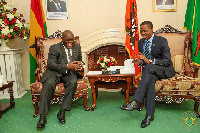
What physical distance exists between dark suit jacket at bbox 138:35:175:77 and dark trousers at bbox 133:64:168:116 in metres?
0.12

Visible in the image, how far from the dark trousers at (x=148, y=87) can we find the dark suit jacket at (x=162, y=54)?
4.8 inches

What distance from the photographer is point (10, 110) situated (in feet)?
11.9

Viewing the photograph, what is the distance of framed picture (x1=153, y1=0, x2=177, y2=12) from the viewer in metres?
4.54

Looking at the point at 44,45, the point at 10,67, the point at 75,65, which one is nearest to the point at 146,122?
the point at 75,65

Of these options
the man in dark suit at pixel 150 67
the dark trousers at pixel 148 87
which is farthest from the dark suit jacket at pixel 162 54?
the dark trousers at pixel 148 87

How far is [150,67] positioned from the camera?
121 inches

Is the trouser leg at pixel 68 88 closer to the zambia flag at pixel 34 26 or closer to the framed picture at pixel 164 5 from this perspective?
the zambia flag at pixel 34 26

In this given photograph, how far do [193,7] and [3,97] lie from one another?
428 centimetres

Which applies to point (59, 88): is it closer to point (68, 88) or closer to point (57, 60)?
point (68, 88)

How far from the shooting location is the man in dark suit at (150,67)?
292cm

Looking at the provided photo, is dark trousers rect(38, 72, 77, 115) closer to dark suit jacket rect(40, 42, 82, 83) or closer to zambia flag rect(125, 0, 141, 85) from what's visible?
dark suit jacket rect(40, 42, 82, 83)

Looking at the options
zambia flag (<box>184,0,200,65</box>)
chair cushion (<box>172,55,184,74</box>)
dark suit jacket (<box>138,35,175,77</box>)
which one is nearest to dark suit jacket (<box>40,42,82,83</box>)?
dark suit jacket (<box>138,35,175,77</box>)

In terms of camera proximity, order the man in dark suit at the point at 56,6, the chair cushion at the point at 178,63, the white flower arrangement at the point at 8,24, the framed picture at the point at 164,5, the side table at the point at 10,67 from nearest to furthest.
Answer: the chair cushion at the point at 178,63 < the white flower arrangement at the point at 8,24 < the side table at the point at 10,67 < the framed picture at the point at 164,5 < the man in dark suit at the point at 56,6

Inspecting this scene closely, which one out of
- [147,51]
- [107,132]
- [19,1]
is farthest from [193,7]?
[19,1]
